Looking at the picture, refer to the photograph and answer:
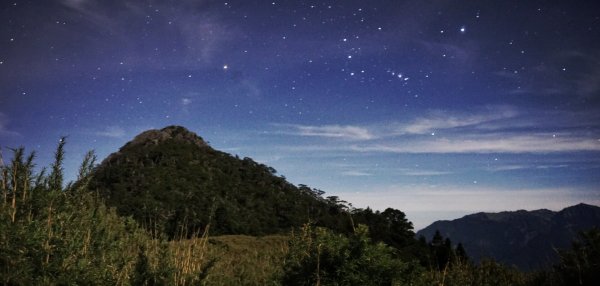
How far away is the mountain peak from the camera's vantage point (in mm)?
103819

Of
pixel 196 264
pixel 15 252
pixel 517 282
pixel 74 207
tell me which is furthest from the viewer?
pixel 517 282

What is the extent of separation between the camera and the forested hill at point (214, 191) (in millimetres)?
53156

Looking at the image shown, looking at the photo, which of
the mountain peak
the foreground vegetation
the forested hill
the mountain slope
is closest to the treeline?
the foreground vegetation

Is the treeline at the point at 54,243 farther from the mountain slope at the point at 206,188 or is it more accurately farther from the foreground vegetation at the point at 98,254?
the mountain slope at the point at 206,188

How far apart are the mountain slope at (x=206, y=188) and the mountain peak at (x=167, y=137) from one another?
0.45 metres

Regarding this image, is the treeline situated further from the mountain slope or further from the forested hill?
the mountain slope

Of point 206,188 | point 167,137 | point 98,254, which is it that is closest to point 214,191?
point 206,188

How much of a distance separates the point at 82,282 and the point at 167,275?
108 centimetres

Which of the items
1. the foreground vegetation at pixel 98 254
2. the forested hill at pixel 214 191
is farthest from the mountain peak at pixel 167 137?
the foreground vegetation at pixel 98 254

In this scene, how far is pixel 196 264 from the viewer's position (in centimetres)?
559

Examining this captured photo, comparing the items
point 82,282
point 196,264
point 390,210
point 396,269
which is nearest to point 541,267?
point 396,269

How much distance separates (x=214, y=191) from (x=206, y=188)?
169 centimetres

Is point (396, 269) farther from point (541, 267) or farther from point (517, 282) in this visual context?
point (541, 267)

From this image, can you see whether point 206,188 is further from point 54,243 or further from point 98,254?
point 54,243
